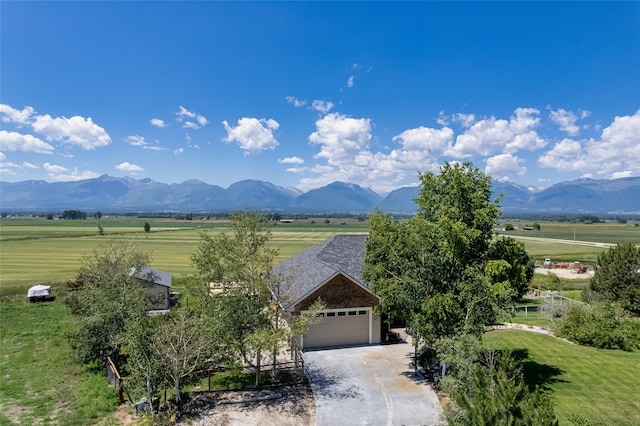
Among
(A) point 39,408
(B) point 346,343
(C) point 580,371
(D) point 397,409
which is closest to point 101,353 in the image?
(A) point 39,408

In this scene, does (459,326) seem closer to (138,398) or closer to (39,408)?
(138,398)

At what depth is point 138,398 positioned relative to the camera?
15.8m

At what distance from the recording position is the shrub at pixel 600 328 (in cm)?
2327

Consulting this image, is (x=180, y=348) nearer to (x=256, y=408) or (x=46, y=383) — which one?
(x=256, y=408)

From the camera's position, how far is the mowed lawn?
14.7m

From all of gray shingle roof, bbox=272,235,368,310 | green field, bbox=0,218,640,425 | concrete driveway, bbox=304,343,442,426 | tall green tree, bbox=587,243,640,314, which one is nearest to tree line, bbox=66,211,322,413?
gray shingle roof, bbox=272,235,368,310

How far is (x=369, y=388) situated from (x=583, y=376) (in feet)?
37.3

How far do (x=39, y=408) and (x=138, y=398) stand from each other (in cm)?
459

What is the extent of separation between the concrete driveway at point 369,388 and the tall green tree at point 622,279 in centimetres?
2230

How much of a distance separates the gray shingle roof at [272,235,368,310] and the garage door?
210 centimetres

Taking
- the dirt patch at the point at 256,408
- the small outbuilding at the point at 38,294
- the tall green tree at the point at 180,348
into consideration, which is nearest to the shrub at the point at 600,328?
the dirt patch at the point at 256,408

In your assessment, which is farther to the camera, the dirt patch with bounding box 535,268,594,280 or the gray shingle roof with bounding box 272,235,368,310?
the dirt patch with bounding box 535,268,594,280

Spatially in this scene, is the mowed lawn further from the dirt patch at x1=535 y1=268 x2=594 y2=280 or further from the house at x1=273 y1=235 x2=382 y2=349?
the dirt patch at x1=535 y1=268 x2=594 y2=280

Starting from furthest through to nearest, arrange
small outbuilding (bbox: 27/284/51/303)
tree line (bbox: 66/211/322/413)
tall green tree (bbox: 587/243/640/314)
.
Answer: small outbuilding (bbox: 27/284/51/303), tall green tree (bbox: 587/243/640/314), tree line (bbox: 66/211/322/413)
